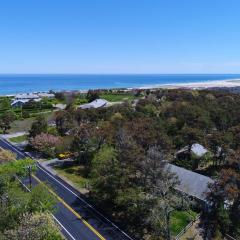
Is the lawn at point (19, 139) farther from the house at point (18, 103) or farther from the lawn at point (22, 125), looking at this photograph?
the house at point (18, 103)

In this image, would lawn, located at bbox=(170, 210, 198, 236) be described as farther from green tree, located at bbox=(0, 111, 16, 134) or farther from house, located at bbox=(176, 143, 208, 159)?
green tree, located at bbox=(0, 111, 16, 134)

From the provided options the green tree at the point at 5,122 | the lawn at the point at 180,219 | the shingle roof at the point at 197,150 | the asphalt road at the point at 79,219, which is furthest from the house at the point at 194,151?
the green tree at the point at 5,122

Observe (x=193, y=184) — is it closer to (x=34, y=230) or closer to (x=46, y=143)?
(x=34, y=230)

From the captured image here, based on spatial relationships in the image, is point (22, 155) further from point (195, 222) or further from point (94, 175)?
point (195, 222)

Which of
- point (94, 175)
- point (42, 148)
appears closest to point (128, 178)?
point (94, 175)

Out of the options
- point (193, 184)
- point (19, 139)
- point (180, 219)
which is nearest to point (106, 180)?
point (180, 219)
